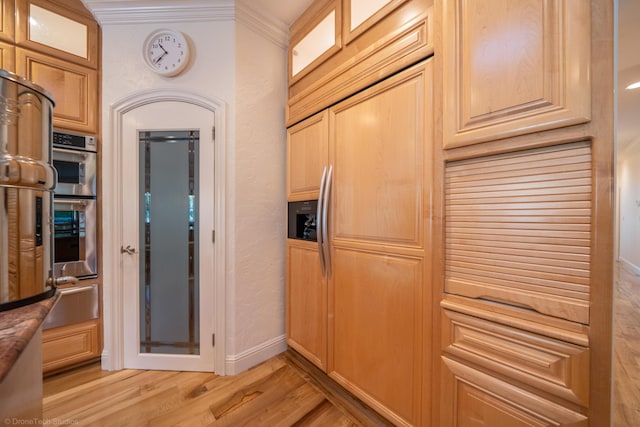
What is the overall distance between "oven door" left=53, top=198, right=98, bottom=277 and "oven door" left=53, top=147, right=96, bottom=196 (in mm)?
73

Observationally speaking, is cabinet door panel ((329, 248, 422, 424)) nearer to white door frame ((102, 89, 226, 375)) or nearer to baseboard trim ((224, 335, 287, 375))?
baseboard trim ((224, 335, 287, 375))

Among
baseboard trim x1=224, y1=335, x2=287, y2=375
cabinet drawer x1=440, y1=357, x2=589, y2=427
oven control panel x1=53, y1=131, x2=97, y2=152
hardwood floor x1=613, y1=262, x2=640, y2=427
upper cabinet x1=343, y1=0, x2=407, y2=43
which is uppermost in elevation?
upper cabinet x1=343, y1=0, x2=407, y2=43

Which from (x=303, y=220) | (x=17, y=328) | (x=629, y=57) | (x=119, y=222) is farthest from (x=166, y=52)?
(x=629, y=57)

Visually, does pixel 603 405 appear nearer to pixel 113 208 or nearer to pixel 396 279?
pixel 396 279

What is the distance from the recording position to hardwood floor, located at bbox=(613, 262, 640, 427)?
1548mm

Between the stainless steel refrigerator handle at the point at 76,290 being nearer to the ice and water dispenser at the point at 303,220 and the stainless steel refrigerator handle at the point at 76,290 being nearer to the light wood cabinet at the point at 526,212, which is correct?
the ice and water dispenser at the point at 303,220

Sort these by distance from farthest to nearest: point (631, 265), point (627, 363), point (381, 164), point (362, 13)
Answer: point (631, 265)
point (627, 363)
point (362, 13)
point (381, 164)

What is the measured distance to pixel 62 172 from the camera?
1.86m

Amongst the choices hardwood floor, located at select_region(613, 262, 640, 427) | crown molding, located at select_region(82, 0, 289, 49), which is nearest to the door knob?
crown molding, located at select_region(82, 0, 289, 49)

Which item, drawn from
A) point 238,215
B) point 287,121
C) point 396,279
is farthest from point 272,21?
point 396,279

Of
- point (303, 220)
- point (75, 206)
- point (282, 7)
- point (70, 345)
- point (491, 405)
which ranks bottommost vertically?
point (70, 345)

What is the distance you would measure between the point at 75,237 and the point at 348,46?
234 centimetres

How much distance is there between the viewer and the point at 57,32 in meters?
1.88

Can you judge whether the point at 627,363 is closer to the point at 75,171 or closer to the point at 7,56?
the point at 75,171
